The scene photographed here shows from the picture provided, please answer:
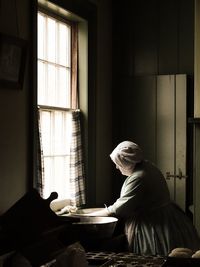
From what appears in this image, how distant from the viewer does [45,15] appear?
152 inches

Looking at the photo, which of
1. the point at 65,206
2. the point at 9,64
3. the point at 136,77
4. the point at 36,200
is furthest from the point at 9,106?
the point at 136,77

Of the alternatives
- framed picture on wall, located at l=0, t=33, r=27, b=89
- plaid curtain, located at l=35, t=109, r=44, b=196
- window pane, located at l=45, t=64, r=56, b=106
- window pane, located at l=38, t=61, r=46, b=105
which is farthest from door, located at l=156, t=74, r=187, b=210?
framed picture on wall, located at l=0, t=33, r=27, b=89

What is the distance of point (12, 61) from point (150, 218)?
1.43 m

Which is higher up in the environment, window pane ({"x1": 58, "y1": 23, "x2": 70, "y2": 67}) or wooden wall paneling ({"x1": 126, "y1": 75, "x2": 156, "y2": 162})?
window pane ({"x1": 58, "y1": 23, "x2": 70, "y2": 67})

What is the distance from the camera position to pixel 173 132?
4.61 metres

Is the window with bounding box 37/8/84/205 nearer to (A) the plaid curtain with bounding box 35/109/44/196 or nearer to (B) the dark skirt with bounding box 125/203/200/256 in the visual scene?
(A) the plaid curtain with bounding box 35/109/44/196

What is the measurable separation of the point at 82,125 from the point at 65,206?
2.48 feet

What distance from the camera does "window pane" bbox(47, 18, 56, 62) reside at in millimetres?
3912

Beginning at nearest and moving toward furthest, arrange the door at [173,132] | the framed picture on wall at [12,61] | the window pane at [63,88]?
the framed picture on wall at [12,61] < the window pane at [63,88] < the door at [173,132]

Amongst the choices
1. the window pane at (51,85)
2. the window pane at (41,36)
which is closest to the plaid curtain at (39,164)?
the window pane at (51,85)

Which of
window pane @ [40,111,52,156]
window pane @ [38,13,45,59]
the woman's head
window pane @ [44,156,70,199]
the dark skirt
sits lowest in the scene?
the dark skirt

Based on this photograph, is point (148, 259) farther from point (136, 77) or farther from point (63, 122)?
point (136, 77)

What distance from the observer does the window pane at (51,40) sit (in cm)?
391

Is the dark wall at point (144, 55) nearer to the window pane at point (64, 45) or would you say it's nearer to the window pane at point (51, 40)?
the window pane at point (64, 45)
